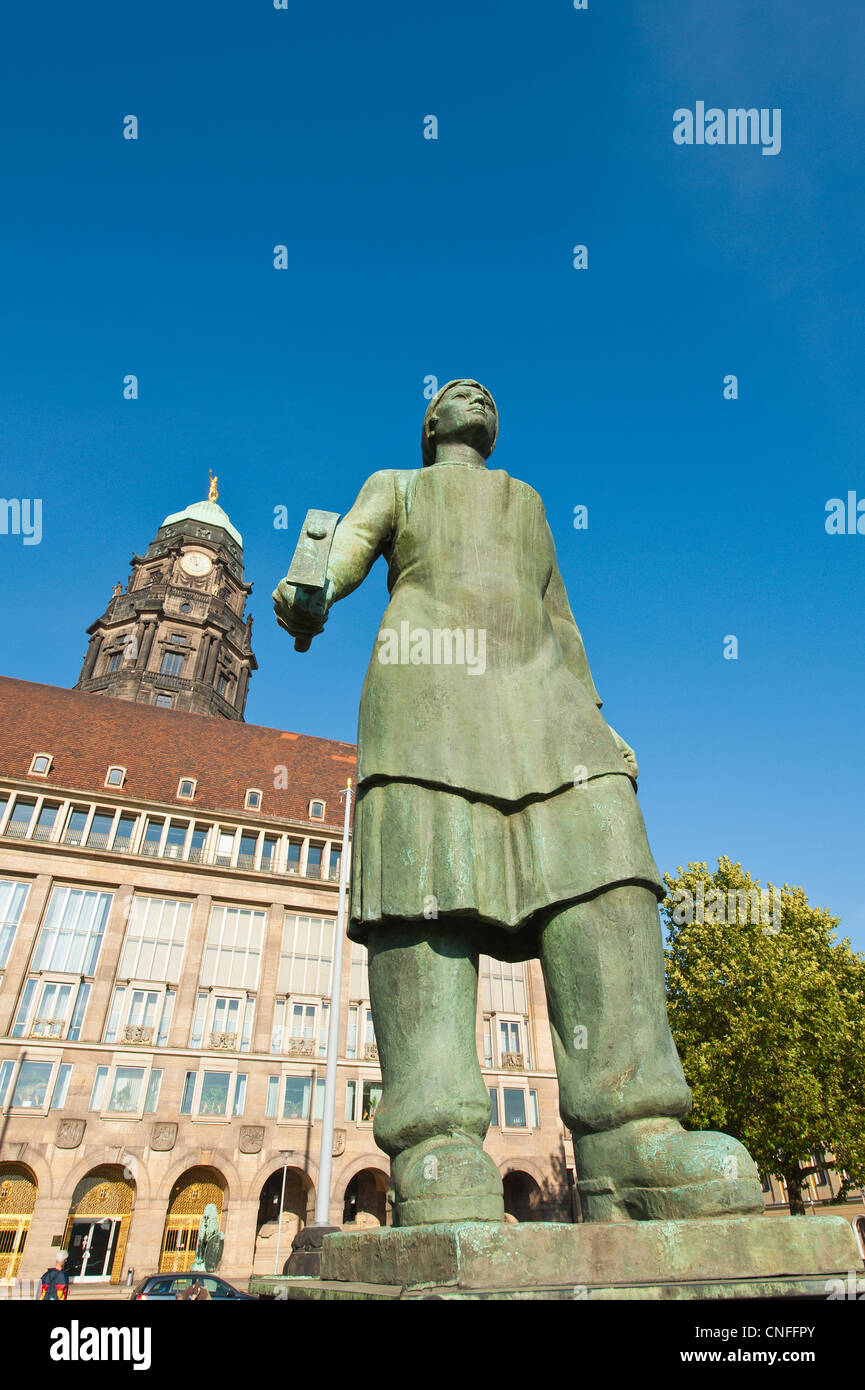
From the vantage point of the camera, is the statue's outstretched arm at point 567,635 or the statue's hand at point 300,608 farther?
the statue's outstretched arm at point 567,635

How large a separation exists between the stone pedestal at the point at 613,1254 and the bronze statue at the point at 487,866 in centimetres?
12

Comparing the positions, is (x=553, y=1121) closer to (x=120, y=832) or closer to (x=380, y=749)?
(x=120, y=832)

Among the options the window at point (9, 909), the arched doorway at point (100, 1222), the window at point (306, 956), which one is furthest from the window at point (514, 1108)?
the window at point (9, 909)

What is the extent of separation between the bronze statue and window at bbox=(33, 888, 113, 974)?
36714mm

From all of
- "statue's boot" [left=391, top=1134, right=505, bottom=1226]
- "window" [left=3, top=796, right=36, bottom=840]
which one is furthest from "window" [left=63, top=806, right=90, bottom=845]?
"statue's boot" [left=391, top=1134, right=505, bottom=1226]

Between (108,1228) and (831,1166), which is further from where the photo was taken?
(108,1228)

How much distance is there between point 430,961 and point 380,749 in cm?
86

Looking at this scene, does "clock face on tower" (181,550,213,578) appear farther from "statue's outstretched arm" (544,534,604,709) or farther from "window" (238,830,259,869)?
"statue's outstretched arm" (544,534,604,709)

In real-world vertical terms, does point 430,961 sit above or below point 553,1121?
below

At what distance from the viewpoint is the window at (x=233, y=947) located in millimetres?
37344

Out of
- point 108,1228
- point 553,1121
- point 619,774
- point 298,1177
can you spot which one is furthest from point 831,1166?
point 619,774

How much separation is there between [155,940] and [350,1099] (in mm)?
10921

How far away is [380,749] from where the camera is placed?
3.49m

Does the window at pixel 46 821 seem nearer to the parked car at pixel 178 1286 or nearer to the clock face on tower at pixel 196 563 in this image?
the parked car at pixel 178 1286
